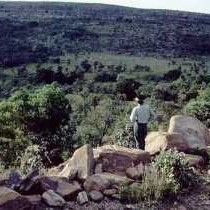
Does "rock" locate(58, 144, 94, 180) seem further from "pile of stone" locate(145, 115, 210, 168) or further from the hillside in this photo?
the hillside

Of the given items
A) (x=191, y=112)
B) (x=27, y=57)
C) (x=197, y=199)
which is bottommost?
(x=27, y=57)

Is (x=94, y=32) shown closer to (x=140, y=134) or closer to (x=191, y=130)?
(x=191, y=130)

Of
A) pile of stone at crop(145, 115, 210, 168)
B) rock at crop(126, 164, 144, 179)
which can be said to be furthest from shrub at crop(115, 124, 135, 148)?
rock at crop(126, 164, 144, 179)

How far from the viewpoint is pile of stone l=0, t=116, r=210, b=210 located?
30.4 ft

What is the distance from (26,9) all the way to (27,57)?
55542mm

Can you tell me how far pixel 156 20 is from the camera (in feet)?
418

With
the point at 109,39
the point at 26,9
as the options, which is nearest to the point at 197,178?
the point at 109,39

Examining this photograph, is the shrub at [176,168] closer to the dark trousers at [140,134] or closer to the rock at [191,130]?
the dark trousers at [140,134]

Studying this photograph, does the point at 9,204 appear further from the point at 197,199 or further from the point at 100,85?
the point at 100,85

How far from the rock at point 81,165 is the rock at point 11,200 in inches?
55.5

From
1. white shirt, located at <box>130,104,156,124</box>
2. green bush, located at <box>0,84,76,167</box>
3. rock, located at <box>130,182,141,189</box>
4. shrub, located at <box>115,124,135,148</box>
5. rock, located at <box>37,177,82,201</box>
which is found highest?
white shirt, located at <box>130,104,156,124</box>

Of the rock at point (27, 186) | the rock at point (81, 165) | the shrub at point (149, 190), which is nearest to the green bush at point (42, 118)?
the rock at point (81, 165)

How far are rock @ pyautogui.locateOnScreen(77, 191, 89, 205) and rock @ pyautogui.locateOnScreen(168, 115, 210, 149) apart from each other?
4.40 meters

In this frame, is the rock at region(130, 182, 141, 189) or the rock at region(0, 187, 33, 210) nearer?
the rock at region(0, 187, 33, 210)
